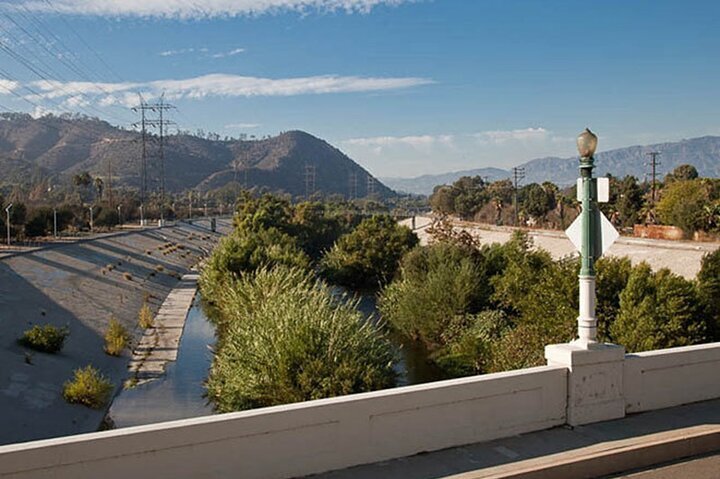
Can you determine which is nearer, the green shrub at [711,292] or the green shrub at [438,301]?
the green shrub at [711,292]

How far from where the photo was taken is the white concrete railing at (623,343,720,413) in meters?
9.14

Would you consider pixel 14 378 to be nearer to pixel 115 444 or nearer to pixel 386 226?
pixel 115 444

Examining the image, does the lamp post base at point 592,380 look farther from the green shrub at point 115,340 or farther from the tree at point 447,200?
the tree at point 447,200

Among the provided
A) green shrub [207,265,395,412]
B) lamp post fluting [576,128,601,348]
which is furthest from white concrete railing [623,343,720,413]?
green shrub [207,265,395,412]

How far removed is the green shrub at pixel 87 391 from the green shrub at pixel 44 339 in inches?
140

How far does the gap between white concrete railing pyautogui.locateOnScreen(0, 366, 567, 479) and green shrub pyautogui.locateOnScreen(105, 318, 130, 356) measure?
81.6ft

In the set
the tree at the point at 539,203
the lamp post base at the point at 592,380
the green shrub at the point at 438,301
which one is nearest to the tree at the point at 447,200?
the tree at the point at 539,203

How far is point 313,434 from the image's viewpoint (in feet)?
→ 23.7

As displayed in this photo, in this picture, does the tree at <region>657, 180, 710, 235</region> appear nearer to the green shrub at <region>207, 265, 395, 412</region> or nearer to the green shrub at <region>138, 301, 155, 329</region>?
the green shrub at <region>138, 301, 155, 329</region>

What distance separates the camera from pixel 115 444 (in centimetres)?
635

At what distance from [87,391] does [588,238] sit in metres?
18.9

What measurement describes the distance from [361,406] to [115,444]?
249 centimetres

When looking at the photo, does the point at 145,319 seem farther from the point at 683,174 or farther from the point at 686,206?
the point at 683,174

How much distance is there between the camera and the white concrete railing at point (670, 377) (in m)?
9.14
